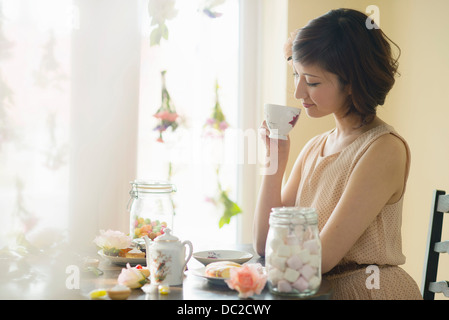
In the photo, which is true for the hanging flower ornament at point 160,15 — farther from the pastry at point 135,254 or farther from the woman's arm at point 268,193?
the pastry at point 135,254

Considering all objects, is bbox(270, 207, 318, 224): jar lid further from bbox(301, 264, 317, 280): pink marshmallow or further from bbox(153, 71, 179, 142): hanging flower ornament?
bbox(153, 71, 179, 142): hanging flower ornament

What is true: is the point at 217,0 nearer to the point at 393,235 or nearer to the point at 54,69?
the point at 54,69

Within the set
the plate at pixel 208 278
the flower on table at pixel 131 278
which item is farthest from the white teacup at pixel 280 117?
the flower on table at pixel 131 278

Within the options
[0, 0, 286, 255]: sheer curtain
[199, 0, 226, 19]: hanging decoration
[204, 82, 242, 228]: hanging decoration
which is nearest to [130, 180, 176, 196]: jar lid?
[0, 0, 286, 255]: sheer curtain

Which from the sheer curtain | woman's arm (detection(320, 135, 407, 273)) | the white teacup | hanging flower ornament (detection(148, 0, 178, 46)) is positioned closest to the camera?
woman's arm (detection(320, 135, 407, 273))

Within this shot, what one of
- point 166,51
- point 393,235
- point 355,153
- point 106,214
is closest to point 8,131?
point 106,214

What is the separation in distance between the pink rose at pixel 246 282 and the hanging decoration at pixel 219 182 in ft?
4.40

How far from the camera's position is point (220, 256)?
1.37 m

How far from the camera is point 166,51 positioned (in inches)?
89.3

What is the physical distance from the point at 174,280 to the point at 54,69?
117cm

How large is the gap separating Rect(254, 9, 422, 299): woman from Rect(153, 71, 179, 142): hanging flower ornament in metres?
0.82

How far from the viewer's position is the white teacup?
4.44 ft

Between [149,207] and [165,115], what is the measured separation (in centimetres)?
86

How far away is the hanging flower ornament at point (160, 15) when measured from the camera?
2188mm
